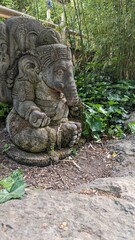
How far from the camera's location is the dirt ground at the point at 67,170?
181 cm

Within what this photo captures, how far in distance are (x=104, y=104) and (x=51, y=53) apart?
4.61 ft

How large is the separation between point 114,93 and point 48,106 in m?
1.68

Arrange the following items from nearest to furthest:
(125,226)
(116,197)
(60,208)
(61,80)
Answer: (125,226), (60,208), (116,197), (61,80)

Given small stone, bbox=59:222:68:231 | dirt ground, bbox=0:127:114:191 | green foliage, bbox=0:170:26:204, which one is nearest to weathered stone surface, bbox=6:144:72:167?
dirt ground, bbox=0:127:114:191

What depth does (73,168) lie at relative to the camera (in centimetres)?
202

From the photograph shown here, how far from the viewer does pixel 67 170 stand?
199cm

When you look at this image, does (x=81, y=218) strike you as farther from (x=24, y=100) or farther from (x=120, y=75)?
(x=120, y=75)

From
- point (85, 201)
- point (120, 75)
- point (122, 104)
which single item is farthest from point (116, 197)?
point (120, 75)

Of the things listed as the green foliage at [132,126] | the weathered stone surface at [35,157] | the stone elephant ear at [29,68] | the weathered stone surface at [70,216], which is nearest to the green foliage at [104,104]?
the green foliage at [132,126]

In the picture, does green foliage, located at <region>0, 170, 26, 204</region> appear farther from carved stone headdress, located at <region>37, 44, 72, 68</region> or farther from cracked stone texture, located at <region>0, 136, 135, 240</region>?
carved stone headdress, located at <region>37, 44, 72, 68</region>

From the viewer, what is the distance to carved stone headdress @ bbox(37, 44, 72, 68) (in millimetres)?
1991

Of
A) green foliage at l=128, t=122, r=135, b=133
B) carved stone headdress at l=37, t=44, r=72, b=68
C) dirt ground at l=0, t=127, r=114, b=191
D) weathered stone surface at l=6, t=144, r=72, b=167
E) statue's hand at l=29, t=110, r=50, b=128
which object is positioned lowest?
dirt ground at l=0, t=127, r=114, b=191

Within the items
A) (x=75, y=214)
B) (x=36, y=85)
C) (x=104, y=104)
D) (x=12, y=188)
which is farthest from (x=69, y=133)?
(x=104, y=104)

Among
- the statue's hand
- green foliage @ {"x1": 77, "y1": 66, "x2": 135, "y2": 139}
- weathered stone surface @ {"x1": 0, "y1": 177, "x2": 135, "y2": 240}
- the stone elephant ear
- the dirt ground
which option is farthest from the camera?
green foliage @ {"x1": 77, "y1": 66, "x2": 135, "y2": 139}
